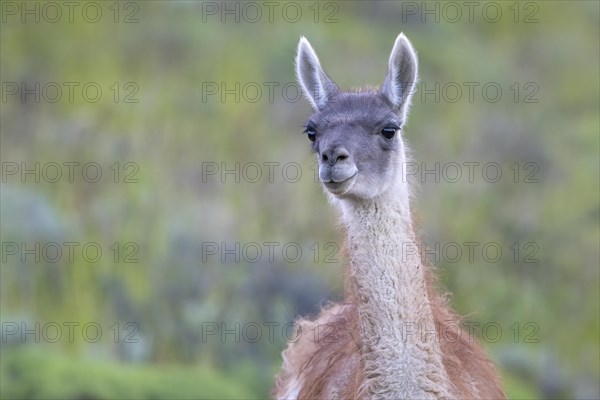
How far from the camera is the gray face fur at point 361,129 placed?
5918mm

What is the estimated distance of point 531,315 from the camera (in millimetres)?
13875

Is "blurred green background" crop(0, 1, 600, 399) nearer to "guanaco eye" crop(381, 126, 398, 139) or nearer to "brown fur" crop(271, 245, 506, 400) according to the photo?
"brown fur" crop(271, 245, 506, 400)

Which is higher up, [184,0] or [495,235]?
[184,0]

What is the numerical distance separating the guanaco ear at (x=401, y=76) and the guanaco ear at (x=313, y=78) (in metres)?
0.42

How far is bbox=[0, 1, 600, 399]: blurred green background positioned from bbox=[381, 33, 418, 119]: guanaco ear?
548 cm

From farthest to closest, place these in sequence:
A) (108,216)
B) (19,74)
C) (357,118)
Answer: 1. (19,74)
2. (108,216)
3. (357,118)

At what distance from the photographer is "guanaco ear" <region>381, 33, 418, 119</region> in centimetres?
643

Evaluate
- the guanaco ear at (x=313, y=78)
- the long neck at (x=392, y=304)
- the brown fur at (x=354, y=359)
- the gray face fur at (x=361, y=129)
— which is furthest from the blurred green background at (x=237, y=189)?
the long neck at (x=392, y=304)

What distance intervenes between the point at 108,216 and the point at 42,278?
143cm

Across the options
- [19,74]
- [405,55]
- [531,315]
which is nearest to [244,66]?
[19,74]

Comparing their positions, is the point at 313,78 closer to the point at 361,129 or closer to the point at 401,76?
the point at 401,76

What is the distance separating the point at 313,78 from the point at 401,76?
63 centimetres

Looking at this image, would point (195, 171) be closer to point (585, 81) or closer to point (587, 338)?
point (587, 338)

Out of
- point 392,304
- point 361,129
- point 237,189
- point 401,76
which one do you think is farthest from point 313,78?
point 237,189
